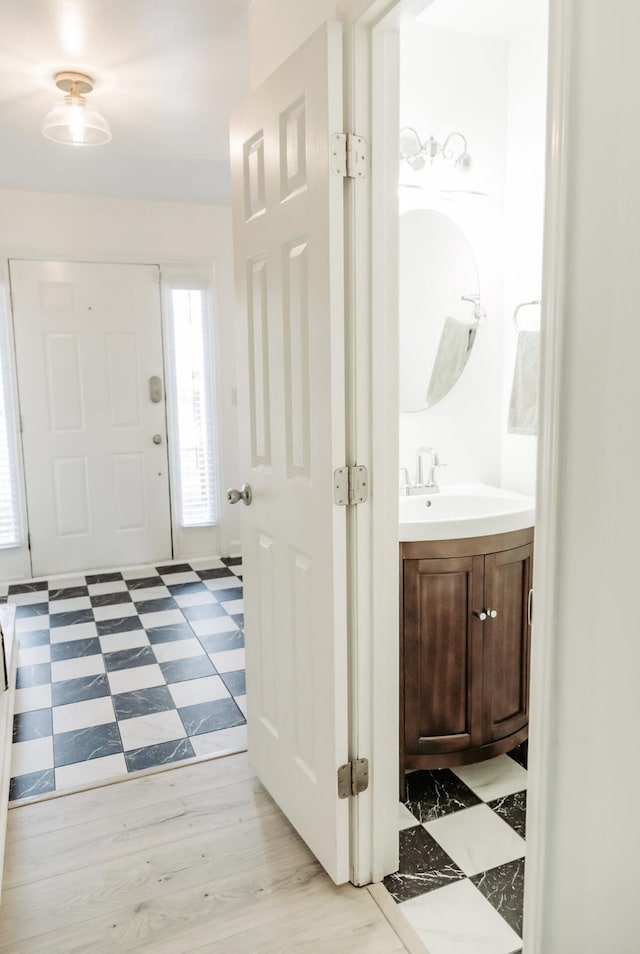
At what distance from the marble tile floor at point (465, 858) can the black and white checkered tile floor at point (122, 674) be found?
0.78 meters

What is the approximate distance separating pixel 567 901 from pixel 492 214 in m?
2.27

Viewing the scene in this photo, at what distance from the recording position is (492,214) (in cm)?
260

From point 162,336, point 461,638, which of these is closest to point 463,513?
point 461,638

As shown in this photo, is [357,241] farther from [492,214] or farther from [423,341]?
[492,214]

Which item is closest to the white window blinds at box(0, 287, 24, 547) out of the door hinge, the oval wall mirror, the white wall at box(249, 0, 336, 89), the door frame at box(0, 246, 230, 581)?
the door frame at box(0, 246, 230, 581)

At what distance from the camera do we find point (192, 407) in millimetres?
4848

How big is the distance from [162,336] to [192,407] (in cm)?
52

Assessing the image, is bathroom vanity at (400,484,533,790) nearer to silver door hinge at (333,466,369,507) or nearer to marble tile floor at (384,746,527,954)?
marble tile floor at (384,746,527,954)

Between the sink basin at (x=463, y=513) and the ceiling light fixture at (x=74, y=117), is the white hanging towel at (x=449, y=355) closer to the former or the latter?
the sink basin at (x=463, y=513)

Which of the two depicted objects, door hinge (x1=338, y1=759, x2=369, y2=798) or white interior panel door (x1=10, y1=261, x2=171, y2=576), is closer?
door hinge (x1=338, y1=759, x2=369, y2=798)

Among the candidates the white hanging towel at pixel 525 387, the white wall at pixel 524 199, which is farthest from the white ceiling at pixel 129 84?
the white hanging towel at pixel 525 387

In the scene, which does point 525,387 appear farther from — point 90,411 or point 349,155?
point 90,411

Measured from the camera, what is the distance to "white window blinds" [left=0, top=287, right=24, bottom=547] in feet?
14.3

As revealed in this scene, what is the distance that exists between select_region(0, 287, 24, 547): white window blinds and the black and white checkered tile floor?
367 millimetres
